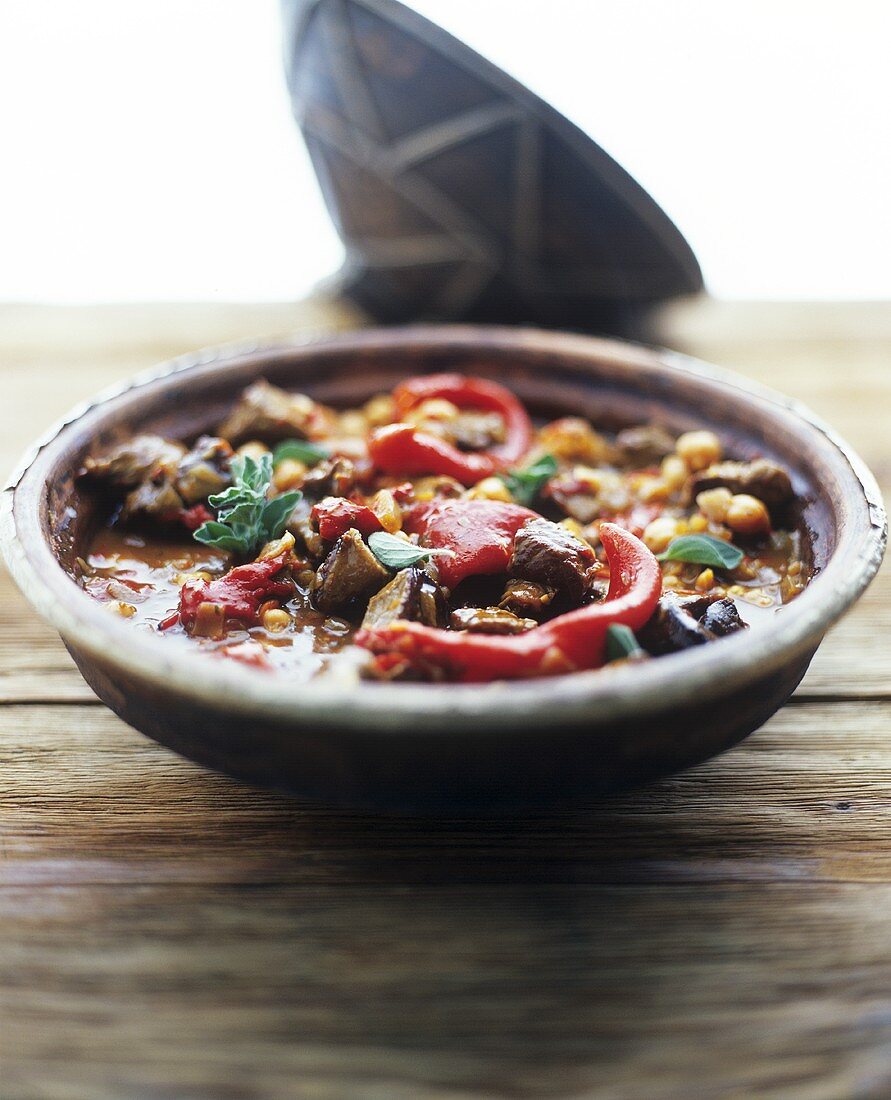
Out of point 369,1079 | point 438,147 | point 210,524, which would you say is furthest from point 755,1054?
point 438,147

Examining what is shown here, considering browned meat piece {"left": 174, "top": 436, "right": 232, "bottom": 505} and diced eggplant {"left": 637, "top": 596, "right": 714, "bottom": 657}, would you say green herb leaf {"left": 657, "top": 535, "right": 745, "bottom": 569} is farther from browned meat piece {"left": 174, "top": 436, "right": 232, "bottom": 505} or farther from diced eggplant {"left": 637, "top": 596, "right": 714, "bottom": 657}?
browned meat piece {"left": 174, "top": 436, "right": 232, "bottom": 505}

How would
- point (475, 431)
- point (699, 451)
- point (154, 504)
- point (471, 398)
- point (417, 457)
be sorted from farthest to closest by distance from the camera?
point (471, 398) < point (475, 431) < point (699, 451) < point (417, 457) < point (154, 504)

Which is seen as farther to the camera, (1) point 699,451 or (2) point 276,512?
(1) point 699,451

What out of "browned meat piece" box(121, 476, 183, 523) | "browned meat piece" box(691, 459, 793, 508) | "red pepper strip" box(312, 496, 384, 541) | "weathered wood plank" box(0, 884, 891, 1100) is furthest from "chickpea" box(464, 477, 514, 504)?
"weathered wood plank" box(0, 884, 891, 1100)

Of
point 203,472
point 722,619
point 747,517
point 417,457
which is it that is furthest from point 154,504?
point 747,517

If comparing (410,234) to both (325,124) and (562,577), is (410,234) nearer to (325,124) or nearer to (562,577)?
(325,124)

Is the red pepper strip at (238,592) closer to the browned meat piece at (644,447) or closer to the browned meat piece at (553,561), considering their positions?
the browned meat piece at (553,561)

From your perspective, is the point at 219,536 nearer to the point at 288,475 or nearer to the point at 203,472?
the point at 203,472
